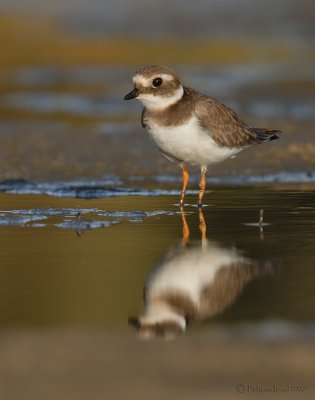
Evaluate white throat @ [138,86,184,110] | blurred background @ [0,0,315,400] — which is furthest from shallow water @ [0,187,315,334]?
white throat @ [138,86,184,110]

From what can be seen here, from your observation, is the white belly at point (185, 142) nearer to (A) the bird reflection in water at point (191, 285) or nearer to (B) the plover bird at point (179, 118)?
(B) the plover bird at point (179, 118)

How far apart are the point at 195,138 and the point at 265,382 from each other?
15.7 feet

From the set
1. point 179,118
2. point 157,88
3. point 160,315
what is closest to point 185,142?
point 179,118

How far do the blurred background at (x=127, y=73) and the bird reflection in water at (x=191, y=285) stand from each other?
4307 millimetres

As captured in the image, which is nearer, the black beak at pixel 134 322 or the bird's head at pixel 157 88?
the black beak at pixel 134 322

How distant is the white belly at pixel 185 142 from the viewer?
959cm

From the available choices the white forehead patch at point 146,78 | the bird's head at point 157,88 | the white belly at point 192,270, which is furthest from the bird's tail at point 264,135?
the white belly at point 192,270

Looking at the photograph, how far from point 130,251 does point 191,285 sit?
1.18 meters

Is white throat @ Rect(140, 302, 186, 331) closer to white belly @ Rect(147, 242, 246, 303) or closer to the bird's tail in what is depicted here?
white belly @ Rect(147, 242, 246, 303)

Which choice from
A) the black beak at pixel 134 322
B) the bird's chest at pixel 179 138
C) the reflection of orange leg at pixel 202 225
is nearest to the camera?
the black beak at pixel 134 322

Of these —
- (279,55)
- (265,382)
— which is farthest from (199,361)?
(279,55)

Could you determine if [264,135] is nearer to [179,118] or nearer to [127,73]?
[179,118]

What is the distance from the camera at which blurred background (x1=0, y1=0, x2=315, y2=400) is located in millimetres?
5344

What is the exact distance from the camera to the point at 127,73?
20.4 metres
